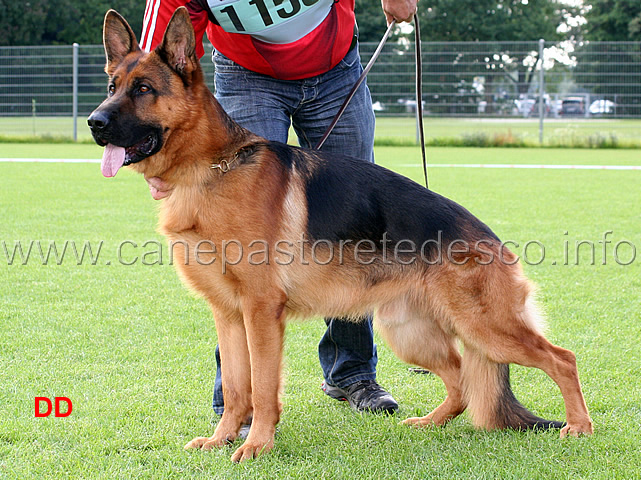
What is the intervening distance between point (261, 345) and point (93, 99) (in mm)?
21945

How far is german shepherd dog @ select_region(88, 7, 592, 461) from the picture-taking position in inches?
110

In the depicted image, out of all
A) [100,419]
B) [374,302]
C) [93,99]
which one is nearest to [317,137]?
[374,302]

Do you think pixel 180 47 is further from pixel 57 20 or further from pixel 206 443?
pixel 57 20

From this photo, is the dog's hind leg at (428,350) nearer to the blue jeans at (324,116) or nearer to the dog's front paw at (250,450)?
the blue jeans at (324,116)

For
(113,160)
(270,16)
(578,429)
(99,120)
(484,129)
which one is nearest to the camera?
(99,120)

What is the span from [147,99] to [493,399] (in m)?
2.04

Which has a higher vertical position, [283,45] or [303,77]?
[283,45]

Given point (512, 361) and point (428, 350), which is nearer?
point (512, 361)

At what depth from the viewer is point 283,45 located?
3400 millimetres

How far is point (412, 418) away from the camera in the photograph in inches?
129

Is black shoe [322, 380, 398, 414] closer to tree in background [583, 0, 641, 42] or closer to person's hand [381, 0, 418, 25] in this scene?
person's hand [381, 0, 418, 25]

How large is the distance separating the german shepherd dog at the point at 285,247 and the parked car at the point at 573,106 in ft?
68.4

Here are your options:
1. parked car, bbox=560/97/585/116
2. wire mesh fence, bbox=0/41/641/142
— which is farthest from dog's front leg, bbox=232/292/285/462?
parked car, bbox=560/97/585/116

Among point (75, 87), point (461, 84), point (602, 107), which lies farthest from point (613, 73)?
point (75, 87)
